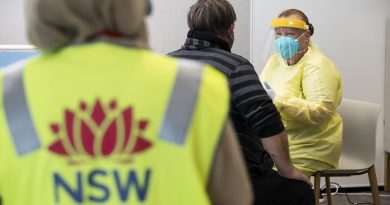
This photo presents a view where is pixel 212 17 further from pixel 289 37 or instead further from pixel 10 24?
pixel 10 24

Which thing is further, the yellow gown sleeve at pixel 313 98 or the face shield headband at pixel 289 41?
Result: the face shield headband at pixel 289 41

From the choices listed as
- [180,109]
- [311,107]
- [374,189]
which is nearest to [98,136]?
[180,109]

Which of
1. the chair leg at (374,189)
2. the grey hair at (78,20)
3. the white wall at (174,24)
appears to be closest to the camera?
the grey hair at (78,20)

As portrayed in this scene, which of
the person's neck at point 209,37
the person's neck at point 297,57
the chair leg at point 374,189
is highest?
the person's neck at point 209,37

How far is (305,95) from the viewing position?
2227 millimetres

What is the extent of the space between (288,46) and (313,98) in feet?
0.93

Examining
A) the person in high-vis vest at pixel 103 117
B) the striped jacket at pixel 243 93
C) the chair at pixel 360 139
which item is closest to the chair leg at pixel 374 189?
the chair at pixel 360 139

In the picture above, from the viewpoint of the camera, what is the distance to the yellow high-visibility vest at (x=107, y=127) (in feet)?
2.57

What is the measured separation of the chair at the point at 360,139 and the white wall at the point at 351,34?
0.62m

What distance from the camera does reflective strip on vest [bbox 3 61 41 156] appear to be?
801 millimetres

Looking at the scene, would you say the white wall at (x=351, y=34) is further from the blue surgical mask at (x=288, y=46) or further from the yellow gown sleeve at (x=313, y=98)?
the yellow gown sleeve at (x=313, y=98)

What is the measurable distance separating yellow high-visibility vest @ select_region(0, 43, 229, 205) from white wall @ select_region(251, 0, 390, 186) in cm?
259

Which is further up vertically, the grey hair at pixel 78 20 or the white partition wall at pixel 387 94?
the grey hair at pixel 78 20

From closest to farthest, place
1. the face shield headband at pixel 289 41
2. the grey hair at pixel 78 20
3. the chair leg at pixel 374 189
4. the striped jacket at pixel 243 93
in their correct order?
the grey hair at pixel 78 20 → the striped jacket at pixel 243 93 → the face shield headband at pixel 289 41 → the chair leg at pixel 374 189
